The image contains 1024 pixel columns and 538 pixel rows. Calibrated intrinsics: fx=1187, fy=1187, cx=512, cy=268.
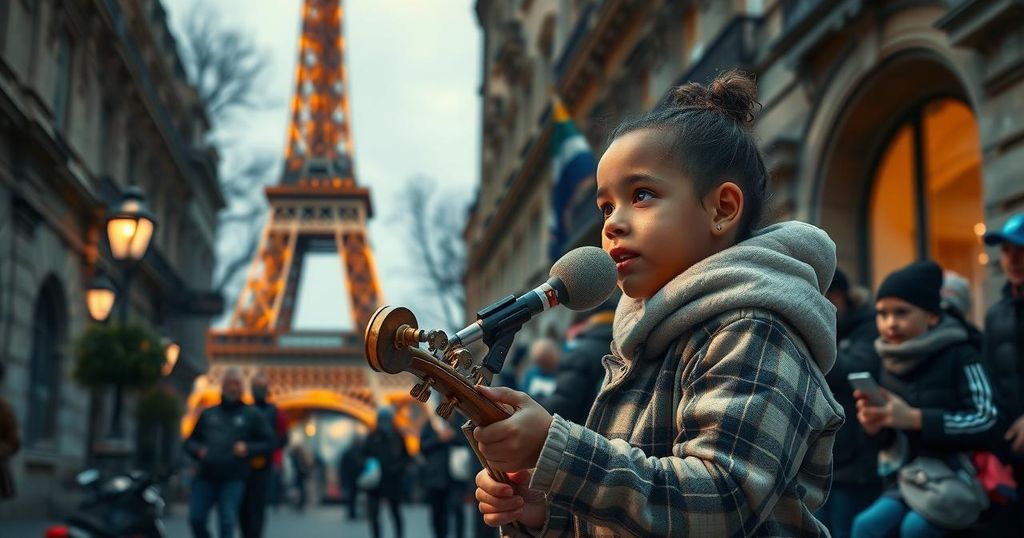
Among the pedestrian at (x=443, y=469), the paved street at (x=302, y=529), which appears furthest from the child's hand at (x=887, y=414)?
the paved street at (x=302, y=529)

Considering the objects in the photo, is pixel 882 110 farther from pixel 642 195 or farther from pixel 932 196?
pixel 642 195

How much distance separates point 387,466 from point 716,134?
11.2m

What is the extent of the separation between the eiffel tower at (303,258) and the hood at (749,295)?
5178 cm

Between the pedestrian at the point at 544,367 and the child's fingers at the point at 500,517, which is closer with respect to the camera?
the child's fingers at the point at 500,517

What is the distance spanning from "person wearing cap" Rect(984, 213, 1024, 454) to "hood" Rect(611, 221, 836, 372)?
3.33 meters

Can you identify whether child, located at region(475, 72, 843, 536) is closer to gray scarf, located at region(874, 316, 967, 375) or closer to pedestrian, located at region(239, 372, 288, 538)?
gray scarf, located at region(874, 316, 967, 375)

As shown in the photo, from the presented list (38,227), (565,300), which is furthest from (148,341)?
(565,300)

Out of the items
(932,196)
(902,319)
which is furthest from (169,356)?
(902,319)

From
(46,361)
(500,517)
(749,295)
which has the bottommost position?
(500,517)

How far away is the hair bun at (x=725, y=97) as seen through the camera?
2.14 metres

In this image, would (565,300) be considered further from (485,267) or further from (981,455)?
(485,267)

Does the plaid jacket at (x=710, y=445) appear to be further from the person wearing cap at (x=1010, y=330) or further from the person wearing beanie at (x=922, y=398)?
the person wearing cap at (x=1010, y=330)

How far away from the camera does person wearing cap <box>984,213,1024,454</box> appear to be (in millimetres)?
5012

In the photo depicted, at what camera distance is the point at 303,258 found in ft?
221
